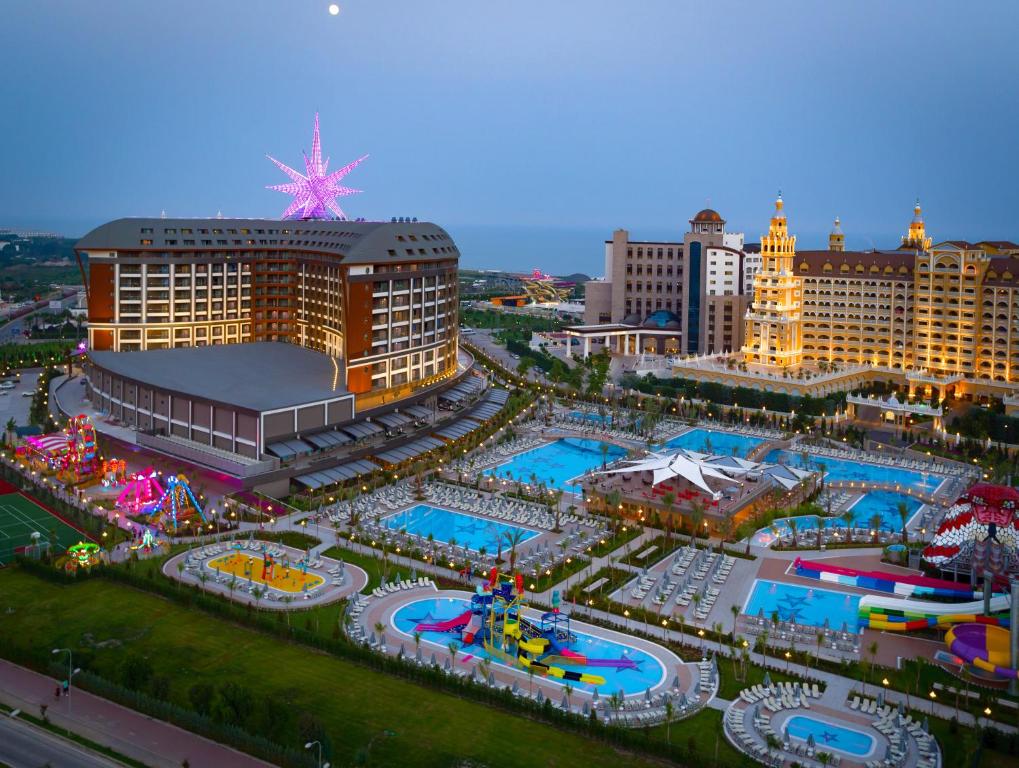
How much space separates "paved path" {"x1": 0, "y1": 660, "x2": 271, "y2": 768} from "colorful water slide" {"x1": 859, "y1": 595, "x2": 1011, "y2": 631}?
19944 mm

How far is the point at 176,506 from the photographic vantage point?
41.8m

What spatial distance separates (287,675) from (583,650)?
9029 mm

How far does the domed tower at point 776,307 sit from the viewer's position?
71688 millimetres

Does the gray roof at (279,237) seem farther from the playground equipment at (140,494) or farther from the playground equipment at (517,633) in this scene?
the playground equipment at (517,633)

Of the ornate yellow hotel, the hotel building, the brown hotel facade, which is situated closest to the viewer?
the brown hotel facade

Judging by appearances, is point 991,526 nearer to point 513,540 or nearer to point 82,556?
point 513,540

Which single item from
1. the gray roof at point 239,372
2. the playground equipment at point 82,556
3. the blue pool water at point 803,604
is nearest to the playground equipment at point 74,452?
the gray roof at point 239,372

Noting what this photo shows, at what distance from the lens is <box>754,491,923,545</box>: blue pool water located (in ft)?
139

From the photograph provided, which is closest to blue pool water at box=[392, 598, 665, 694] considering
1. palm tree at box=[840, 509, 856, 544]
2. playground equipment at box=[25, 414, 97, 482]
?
palm tree at box=[840, 509, 856, 544]

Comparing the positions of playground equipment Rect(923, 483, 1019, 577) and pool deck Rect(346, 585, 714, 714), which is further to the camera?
playground equipment Rect(923, 483, 1019, 577)

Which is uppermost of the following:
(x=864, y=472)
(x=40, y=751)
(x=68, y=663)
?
(x=864, y=472)

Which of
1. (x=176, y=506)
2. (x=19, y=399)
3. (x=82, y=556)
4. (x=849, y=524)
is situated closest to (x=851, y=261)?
(x=849, y=524)

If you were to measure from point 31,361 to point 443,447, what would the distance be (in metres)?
43.1

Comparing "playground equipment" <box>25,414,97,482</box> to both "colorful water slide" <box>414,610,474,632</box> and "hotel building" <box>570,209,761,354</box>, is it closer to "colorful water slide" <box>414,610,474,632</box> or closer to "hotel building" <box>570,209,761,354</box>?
"colorful water slide" <box>414,610,474,632</box>
